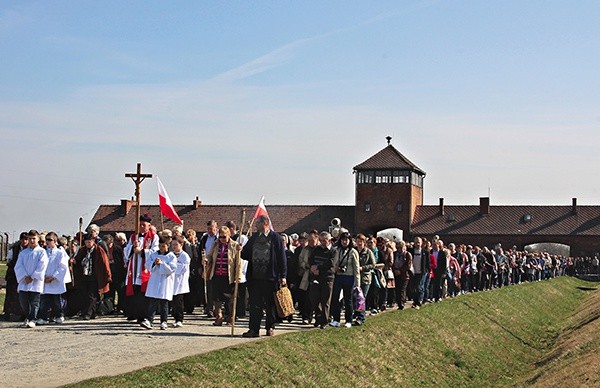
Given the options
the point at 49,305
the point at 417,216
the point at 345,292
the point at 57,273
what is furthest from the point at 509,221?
the point at 57,273

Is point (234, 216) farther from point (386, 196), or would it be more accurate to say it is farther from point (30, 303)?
point (30, 303)

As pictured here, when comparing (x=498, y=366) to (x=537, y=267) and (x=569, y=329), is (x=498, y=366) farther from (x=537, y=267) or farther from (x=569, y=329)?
(x=537, y=267)

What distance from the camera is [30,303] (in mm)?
17281

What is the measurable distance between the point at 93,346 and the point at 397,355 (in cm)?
627

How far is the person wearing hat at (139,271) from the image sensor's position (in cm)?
1728

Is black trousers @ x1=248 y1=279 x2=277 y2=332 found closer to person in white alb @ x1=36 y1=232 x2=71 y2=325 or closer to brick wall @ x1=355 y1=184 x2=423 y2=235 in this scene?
person in white alb @ x1=36 y1=232 x2=71 y2=325

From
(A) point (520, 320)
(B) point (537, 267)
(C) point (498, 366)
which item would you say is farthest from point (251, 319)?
(B) point (537, 267)

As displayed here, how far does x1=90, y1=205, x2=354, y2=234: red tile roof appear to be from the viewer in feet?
254

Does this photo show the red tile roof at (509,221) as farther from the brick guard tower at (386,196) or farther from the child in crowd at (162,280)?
the child in crowd at (162,280)

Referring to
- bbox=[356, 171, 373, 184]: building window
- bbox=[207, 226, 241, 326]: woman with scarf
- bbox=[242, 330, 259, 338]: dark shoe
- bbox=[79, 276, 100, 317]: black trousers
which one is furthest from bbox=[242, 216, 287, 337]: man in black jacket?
bbox=[356, 171, 373, 184]: building window

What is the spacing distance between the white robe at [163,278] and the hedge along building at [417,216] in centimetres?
5731

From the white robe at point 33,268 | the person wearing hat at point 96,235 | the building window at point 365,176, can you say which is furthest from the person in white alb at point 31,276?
the building window at point 365,176

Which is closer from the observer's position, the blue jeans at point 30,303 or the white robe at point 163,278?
the white robe at point 163,278

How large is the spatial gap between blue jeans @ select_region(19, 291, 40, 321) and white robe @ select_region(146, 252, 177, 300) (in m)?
2.23
